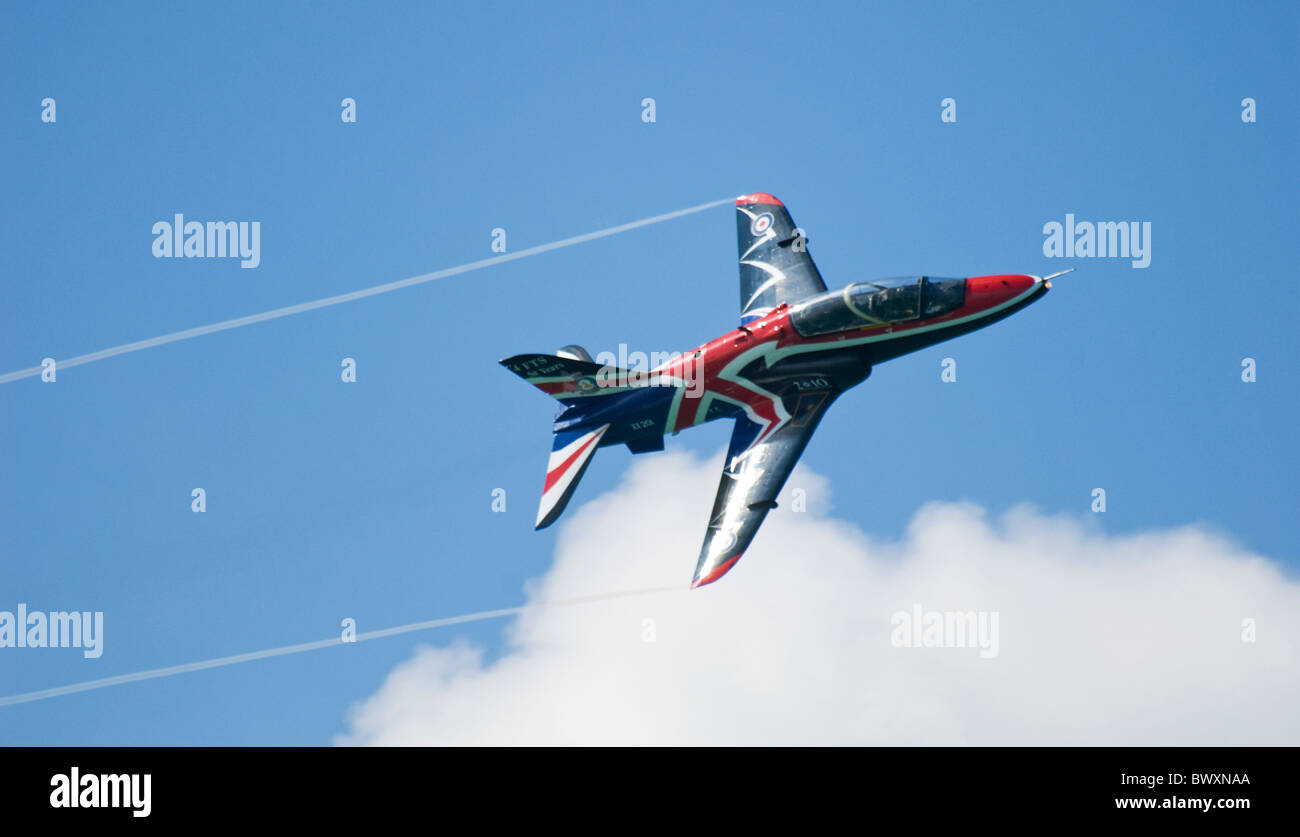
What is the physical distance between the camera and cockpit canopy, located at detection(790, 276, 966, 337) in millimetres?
52625

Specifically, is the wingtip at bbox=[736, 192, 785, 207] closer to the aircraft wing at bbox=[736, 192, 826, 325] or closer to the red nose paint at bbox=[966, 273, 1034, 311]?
the aircraft wing at bbox=[736, 192, 826, 325]

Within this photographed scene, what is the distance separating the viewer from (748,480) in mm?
50906

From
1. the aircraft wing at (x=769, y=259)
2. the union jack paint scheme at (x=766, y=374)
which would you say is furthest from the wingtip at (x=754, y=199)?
the union jack paint scheme at (x=766, y=374)

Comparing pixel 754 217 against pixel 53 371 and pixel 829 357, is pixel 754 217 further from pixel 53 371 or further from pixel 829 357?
pixel 53 371

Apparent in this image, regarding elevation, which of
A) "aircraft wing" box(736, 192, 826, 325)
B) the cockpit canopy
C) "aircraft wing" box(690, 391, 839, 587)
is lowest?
"aircraft wing" box(690, 391, 839, 587)

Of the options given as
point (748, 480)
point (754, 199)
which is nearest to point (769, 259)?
point (754, 199)

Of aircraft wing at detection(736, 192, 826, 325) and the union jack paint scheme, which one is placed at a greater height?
aircraft wing at detection(736, 192, 826, 325)

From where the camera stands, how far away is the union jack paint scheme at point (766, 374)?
5247 centimetres

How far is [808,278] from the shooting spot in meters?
57.2

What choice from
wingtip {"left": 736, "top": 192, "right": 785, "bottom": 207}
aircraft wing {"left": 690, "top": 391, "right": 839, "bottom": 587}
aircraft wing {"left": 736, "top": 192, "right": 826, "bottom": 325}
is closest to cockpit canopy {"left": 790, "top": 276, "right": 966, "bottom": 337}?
aircraft wing {"left": 690, "top": 391, "right": 839, "bottom": 587}

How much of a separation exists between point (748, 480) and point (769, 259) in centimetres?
1067

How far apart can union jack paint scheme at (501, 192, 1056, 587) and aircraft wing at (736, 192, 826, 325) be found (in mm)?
2040

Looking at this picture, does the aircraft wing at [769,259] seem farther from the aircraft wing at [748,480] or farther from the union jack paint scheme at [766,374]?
the aircraft wing at [748,480]
